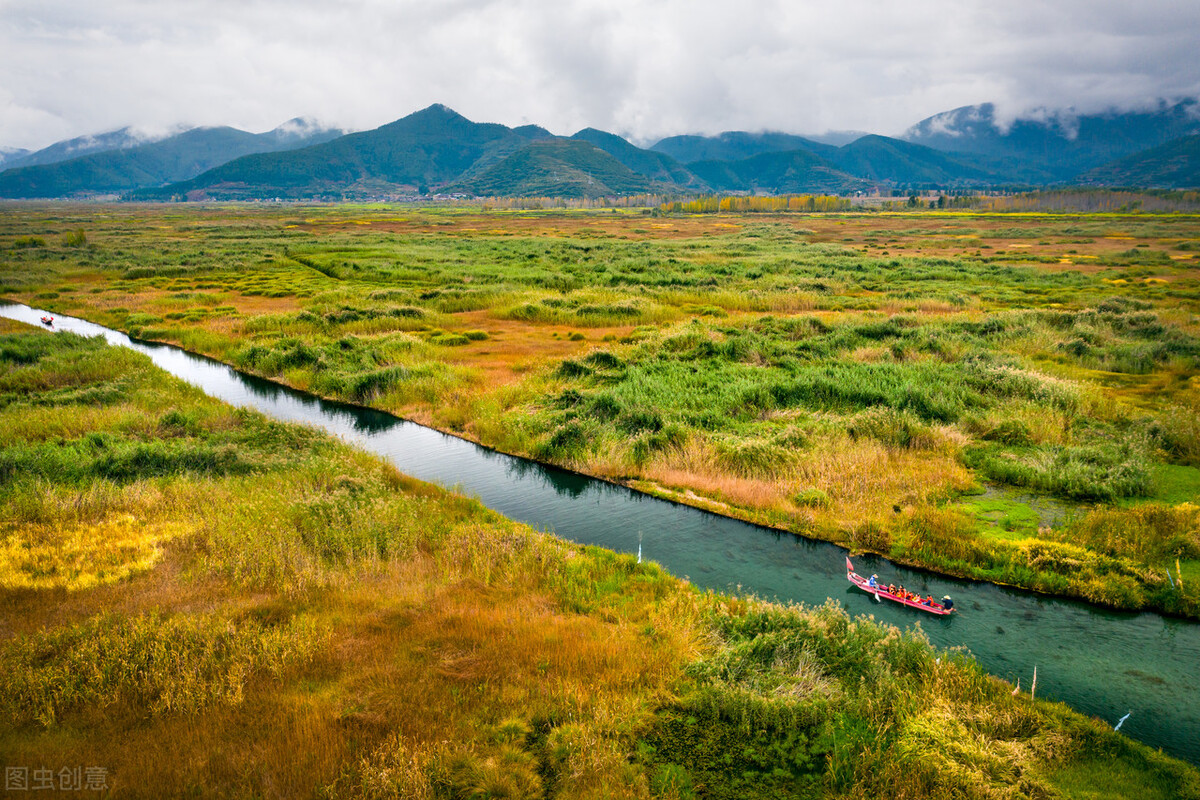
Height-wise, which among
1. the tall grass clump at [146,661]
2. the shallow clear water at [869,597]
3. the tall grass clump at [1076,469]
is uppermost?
the tall grass clump at [1076,469]

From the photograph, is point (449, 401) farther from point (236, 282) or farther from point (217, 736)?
point (236, 282)

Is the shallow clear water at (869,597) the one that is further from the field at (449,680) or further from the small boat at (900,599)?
the field at (449,680)

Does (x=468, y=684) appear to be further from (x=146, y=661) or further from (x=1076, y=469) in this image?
(x=1076, y=469)

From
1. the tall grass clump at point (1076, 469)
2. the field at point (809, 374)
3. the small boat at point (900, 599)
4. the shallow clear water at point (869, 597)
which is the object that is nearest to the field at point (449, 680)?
the shallow clear water at point (869, 597)

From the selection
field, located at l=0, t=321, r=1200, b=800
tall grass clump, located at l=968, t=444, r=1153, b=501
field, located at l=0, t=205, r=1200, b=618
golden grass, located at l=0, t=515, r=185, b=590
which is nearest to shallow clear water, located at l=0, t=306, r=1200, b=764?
field, located at l=0, t=205, r=1200, b=618

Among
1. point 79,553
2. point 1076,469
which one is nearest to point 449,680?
point 79,553

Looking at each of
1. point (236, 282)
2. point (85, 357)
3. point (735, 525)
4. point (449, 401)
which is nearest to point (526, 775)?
point (735, 525)
